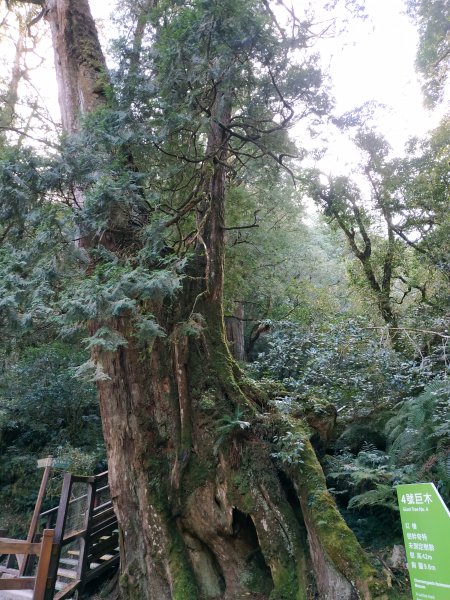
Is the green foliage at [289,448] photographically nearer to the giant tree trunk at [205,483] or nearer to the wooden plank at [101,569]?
the giant tree trunk at [205,483]

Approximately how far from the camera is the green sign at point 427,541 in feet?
7.30

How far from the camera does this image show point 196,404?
520cm

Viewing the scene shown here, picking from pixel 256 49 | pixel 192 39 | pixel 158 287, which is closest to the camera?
pixel 158 287

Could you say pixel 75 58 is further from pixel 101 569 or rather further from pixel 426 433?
pixel 101 569

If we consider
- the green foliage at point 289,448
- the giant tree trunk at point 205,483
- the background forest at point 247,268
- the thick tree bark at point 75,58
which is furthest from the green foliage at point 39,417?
the green foliage at point 289,448

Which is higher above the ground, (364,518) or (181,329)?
(181,329)

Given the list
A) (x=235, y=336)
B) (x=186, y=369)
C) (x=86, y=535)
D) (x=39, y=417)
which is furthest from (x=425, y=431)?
(x=39, y=417)

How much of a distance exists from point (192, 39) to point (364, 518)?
5.40 m

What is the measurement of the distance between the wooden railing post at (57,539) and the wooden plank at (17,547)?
213 millimetres

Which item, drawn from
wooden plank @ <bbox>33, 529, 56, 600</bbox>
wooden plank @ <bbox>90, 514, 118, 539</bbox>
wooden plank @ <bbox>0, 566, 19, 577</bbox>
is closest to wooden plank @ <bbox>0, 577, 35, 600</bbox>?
wooden plank @ <bbox>33, 529, 56, 600</bbox>

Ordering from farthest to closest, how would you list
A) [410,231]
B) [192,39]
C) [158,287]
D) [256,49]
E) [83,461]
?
[410,231] < [83,461] < [256,49] < [192,39] < [158,287]

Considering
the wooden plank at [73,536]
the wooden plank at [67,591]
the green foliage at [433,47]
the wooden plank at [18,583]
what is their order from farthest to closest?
the green foliage at [433,47]
the wooden plank at [73,536]
the wooden plank at [67,591]
the wooden plank at [18,583]

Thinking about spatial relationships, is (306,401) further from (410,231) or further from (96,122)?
(410,231)

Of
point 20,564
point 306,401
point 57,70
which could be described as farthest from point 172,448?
point 57,70
